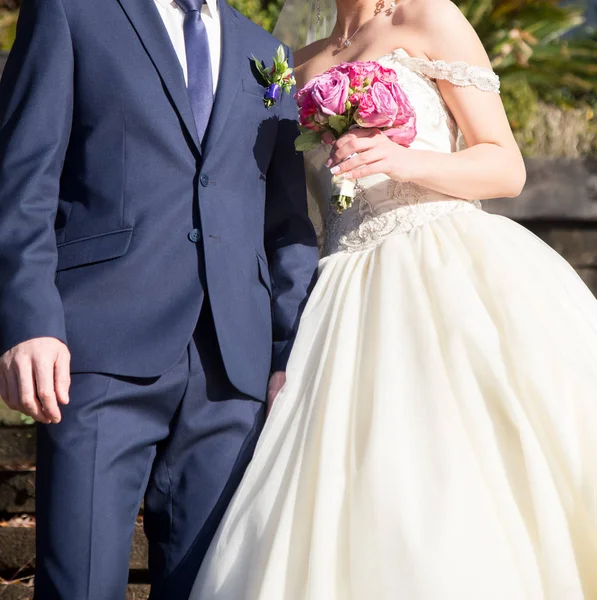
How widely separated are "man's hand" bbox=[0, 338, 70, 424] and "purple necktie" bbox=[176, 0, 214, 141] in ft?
2.37

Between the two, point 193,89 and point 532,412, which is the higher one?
point 193,89

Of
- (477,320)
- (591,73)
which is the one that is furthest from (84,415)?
(591,73)

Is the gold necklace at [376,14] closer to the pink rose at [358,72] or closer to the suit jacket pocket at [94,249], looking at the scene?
the pink rose at [358,72]

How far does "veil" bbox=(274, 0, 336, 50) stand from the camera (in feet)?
12.6

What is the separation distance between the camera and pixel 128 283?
2428mm

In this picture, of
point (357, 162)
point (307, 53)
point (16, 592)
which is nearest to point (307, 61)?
point (307, 53)

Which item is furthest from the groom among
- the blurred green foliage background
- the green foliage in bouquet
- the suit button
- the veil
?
the green foliage in bouquet

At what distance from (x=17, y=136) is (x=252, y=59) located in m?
0.75

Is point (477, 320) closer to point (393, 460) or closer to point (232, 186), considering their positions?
point (393, 460)

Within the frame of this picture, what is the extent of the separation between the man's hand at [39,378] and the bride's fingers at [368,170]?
3.24 feet

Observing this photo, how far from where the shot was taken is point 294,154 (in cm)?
293

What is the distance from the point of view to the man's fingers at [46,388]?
7.11 ft

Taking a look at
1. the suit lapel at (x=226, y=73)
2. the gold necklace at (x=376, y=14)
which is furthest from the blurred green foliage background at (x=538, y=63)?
the suit lapel at (x=226, y=73)

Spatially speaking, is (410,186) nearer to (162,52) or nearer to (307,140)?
(307,140)
